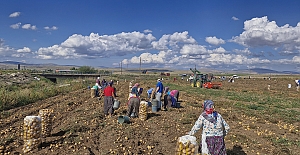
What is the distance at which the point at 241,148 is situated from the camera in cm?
739

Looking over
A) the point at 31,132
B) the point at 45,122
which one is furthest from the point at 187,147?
the point at 45,122

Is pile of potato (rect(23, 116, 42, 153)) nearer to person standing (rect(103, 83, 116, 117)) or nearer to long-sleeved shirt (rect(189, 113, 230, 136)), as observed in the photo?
long-sleeved shirt (rect(189, 113, 230, 136))

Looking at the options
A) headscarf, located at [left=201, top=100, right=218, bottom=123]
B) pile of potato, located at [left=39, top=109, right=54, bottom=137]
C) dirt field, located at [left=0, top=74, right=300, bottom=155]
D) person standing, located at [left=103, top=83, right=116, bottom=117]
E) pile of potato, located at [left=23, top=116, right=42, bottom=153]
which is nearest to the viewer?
headscarf, located at [left=201, top=100, right=218, bottom=123]

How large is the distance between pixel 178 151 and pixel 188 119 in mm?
6643

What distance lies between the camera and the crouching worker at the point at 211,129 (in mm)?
5023

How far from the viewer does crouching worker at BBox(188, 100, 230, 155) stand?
502 cm

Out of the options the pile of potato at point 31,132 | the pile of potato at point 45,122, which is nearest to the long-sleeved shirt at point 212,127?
the pile of potato at point 31,132

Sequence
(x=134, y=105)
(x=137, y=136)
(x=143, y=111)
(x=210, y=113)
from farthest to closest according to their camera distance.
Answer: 1. (x=134, y=105)
2. (x=143, y=111)
3. (x=137, y=136)
4. (x=210, y=113)

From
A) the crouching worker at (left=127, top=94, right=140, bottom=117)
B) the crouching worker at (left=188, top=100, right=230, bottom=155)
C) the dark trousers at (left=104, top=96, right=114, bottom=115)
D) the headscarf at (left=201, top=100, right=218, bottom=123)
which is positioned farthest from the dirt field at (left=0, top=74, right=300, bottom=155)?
the headscarf at (left=201, top=100, right=218, bottom=123)

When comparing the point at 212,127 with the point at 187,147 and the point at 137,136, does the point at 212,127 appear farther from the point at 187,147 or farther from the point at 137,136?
the point at 137,136

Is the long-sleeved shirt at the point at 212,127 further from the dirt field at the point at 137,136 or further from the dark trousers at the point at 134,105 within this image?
the dark trousers at the point at 134,105

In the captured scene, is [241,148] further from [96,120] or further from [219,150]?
[96,120]

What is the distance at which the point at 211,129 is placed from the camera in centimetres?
505

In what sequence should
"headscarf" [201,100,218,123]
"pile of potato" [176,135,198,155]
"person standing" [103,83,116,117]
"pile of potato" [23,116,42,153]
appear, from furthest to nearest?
"person standing" [103,83,116,117] → "pile of potato" [23,116,42,153] → "headscarf" [201,100,218,123] → "pile of potato" [176,135,198,155]
